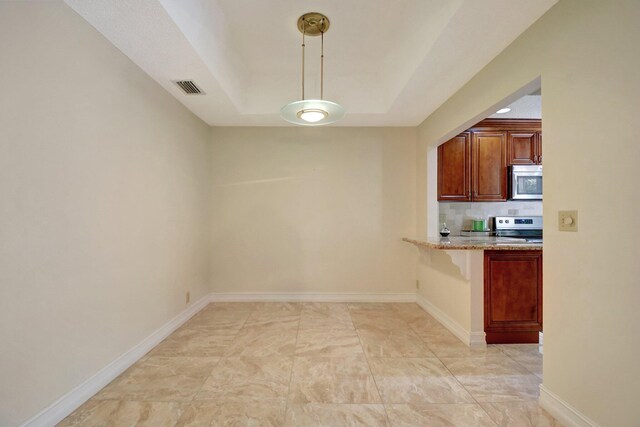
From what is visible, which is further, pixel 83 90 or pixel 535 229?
pixel 535 229

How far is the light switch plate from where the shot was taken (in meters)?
1.52

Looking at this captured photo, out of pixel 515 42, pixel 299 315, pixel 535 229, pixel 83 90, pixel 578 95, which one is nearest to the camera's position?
pixel 578 95

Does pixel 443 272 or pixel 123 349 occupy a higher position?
pixel 443 272

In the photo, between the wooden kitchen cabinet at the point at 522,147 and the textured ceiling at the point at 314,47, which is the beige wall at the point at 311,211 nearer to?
the textured ceiling at the point at 314,47

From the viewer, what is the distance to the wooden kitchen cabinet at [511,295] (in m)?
2.59

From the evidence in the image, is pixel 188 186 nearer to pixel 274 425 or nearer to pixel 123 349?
pixel 123 349

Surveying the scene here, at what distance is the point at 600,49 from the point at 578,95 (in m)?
0.22

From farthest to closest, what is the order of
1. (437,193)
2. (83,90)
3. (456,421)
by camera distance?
(437,193) → (83,90) → (456,421)

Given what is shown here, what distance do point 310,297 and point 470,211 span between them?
2.66 metres

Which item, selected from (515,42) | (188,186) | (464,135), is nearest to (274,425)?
(188,186)

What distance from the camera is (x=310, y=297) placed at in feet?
12.7

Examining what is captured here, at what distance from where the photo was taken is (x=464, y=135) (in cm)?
372

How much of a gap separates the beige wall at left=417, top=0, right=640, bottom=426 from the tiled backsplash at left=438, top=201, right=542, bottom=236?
7.72 feet

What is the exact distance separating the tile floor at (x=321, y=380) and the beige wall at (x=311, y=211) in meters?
0.93
